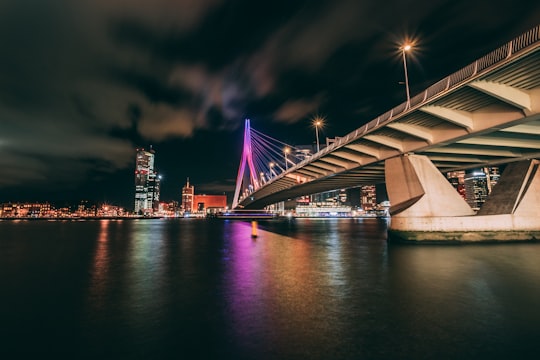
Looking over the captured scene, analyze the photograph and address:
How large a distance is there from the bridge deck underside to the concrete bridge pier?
1.93 metres

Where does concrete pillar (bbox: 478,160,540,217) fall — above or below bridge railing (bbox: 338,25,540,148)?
below

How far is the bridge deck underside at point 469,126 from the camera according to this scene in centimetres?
1273

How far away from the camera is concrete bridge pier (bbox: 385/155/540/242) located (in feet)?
64.9

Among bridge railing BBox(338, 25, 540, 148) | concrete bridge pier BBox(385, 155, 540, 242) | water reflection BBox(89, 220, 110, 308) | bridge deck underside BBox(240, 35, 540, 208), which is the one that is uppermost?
bridge railing BBox(338, 25, 540, 148)

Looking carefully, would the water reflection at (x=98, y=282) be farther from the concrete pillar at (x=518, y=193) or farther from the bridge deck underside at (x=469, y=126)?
the concrete pillar at (x=518, y=193)

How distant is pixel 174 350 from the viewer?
195 inches

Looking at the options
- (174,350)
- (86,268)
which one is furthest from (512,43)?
(86,268)

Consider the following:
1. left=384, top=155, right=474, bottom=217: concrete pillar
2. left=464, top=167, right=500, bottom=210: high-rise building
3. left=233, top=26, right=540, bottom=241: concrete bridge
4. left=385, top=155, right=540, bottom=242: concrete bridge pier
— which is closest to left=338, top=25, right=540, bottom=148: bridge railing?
A: left=233, top=26, right=540, bottom=241: concrete bridge

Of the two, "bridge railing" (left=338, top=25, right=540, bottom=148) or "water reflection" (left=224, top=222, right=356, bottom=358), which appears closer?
"water reflection" (left=224, top=222, right=356, bottom=358)

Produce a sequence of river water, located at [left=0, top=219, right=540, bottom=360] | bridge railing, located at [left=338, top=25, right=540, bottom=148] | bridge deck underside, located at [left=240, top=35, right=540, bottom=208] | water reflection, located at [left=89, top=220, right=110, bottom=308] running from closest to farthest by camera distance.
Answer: river water, located at [left=0, top=219, right=540, bottom=360] → water reflection, located at [left=89, top=220, right=110, bottom=308] → bridge railing, located at [left=338, top=25, right=540, bottom=148] → bridge deck underside, located at [left=240, top=35, right=540, bottom=208]

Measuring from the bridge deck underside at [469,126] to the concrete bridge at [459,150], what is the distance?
0.17 ft

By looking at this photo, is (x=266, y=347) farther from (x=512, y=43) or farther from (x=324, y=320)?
(x=512, y=43)

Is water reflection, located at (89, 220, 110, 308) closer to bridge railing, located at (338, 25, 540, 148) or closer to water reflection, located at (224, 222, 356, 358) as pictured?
water reflection, located at (224, 222, 356, 358)

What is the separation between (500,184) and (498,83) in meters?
13.3
